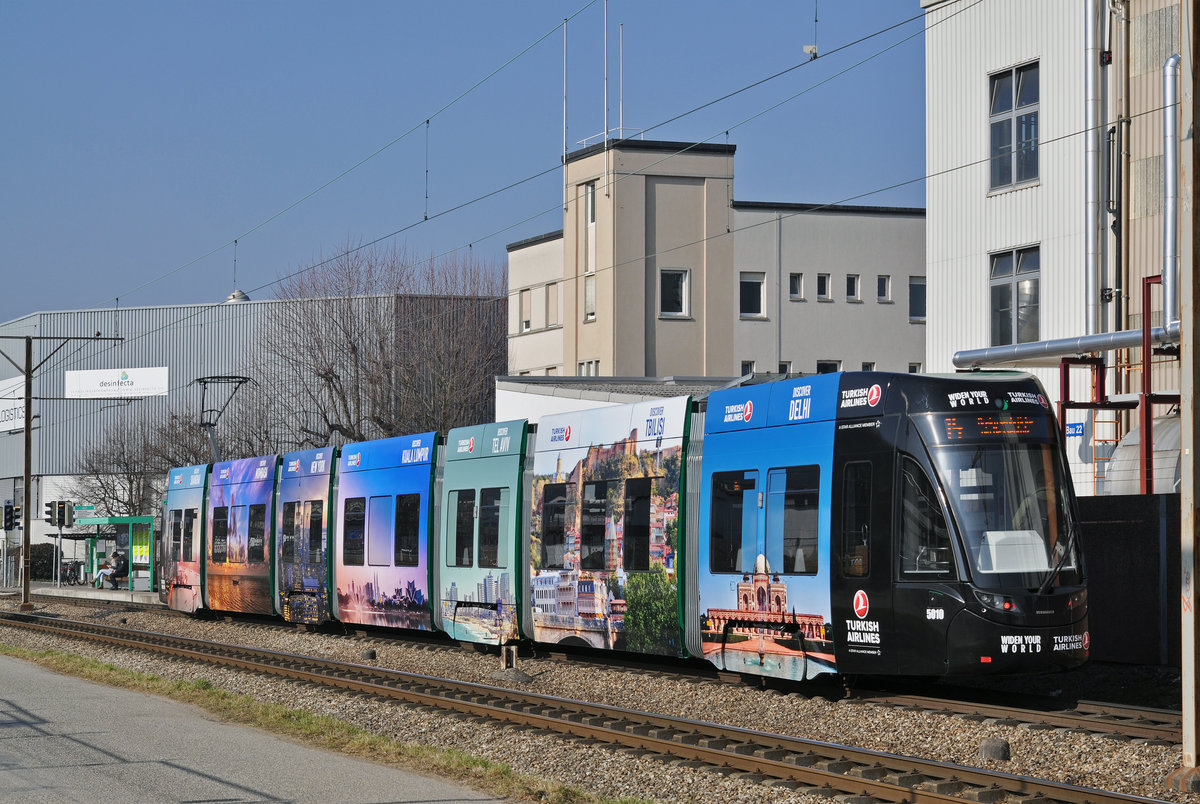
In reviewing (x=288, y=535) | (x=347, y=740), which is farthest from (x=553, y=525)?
(x=288, y=535)

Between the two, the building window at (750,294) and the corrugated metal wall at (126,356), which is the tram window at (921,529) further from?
the corrugated metal wall at (126,356)

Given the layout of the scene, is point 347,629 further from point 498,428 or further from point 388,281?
point 388,281

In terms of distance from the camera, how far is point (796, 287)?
1865 inches

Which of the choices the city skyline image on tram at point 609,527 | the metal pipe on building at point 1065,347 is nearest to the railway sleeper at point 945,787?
the city skyline image on tram at point 609,527

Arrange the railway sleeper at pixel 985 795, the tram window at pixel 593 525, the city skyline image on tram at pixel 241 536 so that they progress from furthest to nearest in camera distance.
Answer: the city skyline image on tram at pixel 241 536, the tram window at pixel 593 525, the railway sleeper at pixel 985 795

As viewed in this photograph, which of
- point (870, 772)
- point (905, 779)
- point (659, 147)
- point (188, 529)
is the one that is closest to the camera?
point (905, 779)

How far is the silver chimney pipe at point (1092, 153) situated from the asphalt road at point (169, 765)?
53.0 feet

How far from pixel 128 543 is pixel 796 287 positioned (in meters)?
27.0

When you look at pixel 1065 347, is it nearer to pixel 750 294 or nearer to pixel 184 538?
pixel 184 538

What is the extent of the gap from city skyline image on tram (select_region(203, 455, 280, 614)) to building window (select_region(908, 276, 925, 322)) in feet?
85.0

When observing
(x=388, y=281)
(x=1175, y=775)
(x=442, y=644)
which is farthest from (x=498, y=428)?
(x=388, y=281)

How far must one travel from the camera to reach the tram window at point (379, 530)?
23.4m

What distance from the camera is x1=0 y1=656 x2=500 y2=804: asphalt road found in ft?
32.9

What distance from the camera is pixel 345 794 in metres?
10.0
